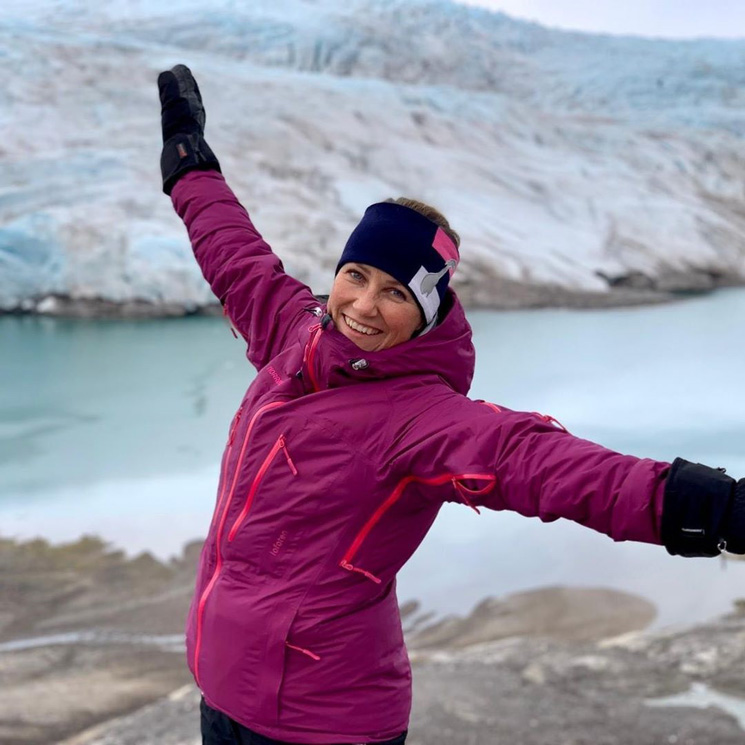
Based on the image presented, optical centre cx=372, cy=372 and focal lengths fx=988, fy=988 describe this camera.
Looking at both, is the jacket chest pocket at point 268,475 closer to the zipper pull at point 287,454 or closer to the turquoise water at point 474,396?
the zipper pull at point 287,454

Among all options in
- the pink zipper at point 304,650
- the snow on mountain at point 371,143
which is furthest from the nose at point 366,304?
the snow on mountain at point 371,143

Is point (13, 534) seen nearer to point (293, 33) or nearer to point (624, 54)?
point (293, 33)

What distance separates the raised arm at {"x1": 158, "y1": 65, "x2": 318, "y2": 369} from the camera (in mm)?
946

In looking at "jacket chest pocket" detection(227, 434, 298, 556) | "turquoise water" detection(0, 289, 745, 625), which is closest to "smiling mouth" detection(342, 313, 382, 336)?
"jacket chest pocket" detection(227, 434, 298, 556)

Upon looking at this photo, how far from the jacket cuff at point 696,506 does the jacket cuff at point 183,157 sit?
1.98ft

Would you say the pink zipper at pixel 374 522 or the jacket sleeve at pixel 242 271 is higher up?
the jacket sleeve at pixel 242 271

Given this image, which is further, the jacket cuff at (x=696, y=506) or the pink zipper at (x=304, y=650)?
Answer: the pink zipper at (x=304, y=650)

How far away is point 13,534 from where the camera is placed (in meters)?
3.16

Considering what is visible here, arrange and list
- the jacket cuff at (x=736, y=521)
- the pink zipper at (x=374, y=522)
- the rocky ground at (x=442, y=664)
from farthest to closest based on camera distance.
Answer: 1. the rocky ground at (x=442, y=664)
2. the pink zipper at (x=374, y=522)
3. the jacket cuff at (x=736, y=521)

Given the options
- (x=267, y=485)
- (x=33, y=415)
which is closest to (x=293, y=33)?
(x=33, y=415)

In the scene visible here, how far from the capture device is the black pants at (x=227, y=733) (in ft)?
2.61

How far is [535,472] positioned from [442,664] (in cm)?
164

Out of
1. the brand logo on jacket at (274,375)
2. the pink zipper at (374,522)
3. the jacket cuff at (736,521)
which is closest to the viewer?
the jacket cuff at (736,521)

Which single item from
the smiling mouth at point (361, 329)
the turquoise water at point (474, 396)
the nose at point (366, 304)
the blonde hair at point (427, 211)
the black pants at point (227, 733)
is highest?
the blonde hair at point (427, 211)
